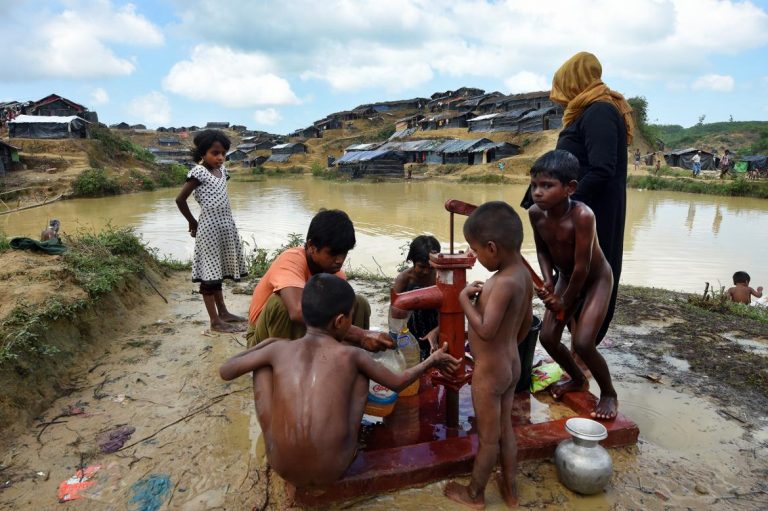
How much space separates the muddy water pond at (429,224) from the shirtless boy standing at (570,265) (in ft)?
18.6

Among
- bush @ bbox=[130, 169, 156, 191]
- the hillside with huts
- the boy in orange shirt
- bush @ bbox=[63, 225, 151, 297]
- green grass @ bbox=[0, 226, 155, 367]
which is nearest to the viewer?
the boy in orange shirt

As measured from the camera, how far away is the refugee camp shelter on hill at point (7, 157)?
82.9 ft

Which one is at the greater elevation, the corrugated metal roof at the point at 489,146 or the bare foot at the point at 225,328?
the corrugated metal roof at the point at 489,146

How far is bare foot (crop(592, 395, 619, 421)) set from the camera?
255 centimetres

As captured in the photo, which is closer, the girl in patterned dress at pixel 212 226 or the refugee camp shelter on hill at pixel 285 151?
the girl in patterned dress at pixel 212 226

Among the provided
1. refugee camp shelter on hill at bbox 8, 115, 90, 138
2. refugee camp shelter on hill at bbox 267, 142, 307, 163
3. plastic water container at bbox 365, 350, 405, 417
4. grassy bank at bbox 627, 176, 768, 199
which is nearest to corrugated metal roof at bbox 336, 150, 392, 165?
refugee camp shelter on hill at bbox 267, 142, 307, 163

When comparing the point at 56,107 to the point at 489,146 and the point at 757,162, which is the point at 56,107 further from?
the point at 757,162

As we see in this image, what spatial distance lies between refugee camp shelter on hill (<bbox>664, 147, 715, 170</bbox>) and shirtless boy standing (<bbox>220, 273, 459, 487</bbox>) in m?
37.8

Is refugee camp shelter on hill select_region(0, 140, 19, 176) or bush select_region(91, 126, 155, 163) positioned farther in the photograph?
bush select_region(91, 126, 155, 163)

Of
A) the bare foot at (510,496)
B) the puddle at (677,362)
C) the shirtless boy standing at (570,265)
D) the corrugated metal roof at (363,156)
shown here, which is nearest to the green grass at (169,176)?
the corrugated metal roof at (363,156)

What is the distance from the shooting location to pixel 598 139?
2.83 meters

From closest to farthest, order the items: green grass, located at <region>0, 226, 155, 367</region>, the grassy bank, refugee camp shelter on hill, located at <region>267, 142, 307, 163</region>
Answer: green grass, located at <region>0, 226, 155, 367</region>
the grassy bank
refugee camp shelter on hill, located at <region>267, 142, 307, 163</region>

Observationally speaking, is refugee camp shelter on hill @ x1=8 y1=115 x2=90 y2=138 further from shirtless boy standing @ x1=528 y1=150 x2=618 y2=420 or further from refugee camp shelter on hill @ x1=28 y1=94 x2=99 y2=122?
shirtless boy standing @ x1=528 y1=150 x2=618 y2=420

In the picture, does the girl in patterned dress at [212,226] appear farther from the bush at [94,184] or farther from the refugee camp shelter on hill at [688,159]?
the refugee camp shelter on hill at [688,159]
